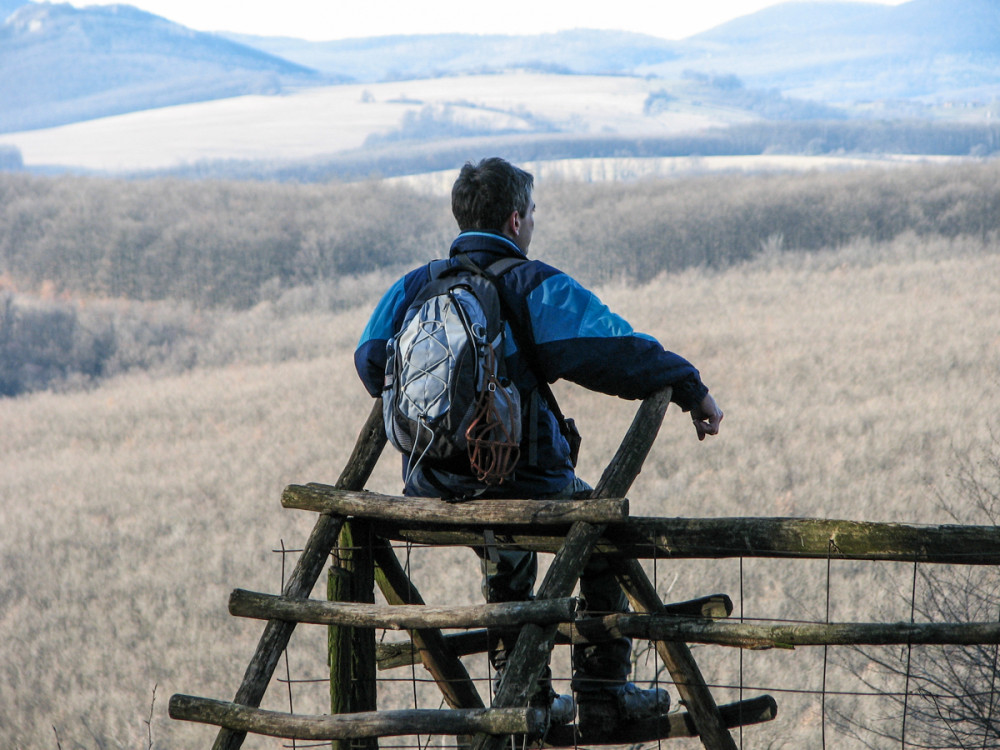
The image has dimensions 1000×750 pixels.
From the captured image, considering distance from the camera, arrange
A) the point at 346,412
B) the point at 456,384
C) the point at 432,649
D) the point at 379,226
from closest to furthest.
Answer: the point at 456,384 < the point at 432,649 < the point at 346,412 < the point at 379,226

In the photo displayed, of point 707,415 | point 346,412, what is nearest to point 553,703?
point 707,415

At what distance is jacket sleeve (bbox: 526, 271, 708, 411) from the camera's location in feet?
9.90

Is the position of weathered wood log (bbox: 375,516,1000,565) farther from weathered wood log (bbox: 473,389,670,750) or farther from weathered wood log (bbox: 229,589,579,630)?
weathered wood log (bbox: 229,589,579,630)

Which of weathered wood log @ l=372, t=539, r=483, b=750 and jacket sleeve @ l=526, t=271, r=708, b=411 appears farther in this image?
weathered wood log @ l=372, t=539, r=483, b=750

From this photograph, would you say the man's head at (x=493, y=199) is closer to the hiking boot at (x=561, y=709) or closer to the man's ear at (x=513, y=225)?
the man's ear at (x=513, y=225)

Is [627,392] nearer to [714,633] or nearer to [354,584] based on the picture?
[714,633]

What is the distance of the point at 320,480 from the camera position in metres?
15.7

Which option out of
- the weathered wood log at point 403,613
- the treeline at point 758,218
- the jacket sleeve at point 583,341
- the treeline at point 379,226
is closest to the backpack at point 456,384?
the jacket sleeve at point 583,341

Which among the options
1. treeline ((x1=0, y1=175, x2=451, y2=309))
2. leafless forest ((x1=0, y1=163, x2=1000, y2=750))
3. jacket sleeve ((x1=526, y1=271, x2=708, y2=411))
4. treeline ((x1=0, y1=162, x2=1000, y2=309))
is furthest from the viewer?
treeline ((x1=0, y1=175, x2=451, y2=309))

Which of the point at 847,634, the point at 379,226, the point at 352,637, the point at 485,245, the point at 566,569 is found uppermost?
the point at 485,245

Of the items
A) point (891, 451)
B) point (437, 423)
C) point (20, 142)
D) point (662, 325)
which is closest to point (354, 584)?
point (437, 423)

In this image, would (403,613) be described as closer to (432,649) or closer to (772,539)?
(432,649)

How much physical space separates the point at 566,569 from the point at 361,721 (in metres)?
0.76

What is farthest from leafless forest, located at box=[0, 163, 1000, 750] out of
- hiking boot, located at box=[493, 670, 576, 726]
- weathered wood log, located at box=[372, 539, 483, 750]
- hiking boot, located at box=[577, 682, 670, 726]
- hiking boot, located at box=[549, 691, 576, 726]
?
hiking boot, located at box=[549, 691, 576, 726]
